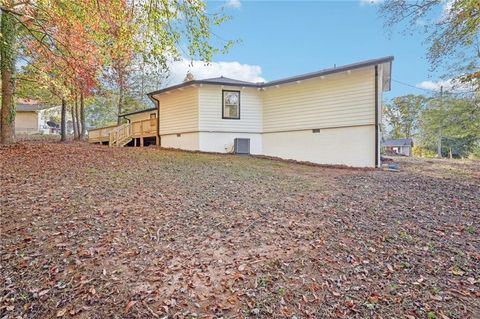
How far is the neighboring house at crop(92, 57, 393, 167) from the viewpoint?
1080 cm

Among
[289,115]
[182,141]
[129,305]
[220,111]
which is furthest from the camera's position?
[182,141]

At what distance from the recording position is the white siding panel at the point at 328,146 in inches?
428

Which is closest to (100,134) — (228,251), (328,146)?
(328,146)

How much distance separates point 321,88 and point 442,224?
27.7 ft

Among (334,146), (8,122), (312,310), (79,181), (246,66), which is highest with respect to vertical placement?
(246,66)

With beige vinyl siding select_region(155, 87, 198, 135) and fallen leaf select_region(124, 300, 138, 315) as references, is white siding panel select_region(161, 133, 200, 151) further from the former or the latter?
fallen leaf select_region(124, 300, 138, 315)

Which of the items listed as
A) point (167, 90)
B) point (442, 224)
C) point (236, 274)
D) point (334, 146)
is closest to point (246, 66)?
point (167, 90)

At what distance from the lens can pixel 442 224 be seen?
4.45m

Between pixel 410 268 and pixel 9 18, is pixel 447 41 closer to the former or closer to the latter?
pixel 410 268

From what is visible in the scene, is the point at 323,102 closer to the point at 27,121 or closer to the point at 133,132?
the point at 133,132

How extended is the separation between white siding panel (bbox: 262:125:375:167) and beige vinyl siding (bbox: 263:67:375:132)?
32cm

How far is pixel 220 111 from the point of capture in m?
13.4

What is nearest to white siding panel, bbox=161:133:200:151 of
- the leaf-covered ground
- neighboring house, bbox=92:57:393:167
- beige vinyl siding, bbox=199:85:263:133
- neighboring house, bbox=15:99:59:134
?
neighboring house, bbox=92:57:393:167

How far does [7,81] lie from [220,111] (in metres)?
8.08
